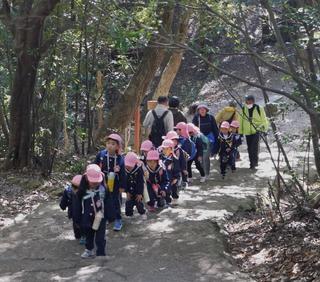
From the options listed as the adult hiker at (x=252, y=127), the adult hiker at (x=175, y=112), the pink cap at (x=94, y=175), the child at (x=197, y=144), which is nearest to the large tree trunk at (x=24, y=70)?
the adult hiker at (x=175, y=112)

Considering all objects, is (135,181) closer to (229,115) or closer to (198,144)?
(198,144)

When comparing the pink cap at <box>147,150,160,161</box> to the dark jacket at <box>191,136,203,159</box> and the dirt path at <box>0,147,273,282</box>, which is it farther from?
the dark jacket at <box>191,136,203,159</box>

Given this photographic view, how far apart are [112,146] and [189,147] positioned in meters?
3.29

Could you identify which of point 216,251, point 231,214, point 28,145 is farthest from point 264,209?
point 28,145

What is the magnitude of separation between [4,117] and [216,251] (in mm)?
7850

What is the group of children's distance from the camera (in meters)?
6.91

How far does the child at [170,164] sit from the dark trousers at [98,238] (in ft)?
7.76

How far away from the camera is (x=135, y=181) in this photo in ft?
27.3

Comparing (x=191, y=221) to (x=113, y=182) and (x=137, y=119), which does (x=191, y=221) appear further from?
(x=137, y=119)

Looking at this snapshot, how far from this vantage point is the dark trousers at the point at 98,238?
22.9ft

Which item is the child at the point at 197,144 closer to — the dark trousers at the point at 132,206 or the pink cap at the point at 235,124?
the pink cap at the point at 235,124

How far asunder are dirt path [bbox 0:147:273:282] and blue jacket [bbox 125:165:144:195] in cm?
46

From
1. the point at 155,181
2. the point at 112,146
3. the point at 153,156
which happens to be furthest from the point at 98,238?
the point at 155,181

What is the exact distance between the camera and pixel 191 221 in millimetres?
8289
